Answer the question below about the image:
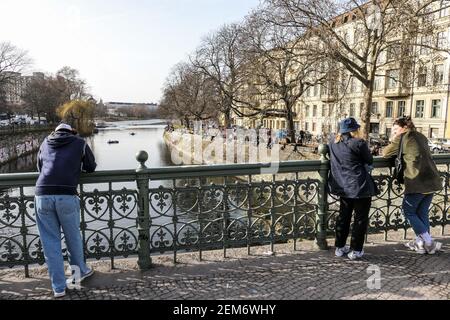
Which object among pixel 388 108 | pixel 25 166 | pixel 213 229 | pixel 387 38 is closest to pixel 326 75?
pixel 387 38

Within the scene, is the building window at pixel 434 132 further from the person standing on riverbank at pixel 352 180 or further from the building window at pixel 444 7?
the person standing on riverbank at pixel 352 180

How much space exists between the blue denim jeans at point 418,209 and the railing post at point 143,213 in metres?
3.15

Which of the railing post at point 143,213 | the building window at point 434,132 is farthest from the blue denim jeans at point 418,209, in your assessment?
the building window at point 434,132

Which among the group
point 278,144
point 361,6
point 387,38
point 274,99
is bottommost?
point 278,144

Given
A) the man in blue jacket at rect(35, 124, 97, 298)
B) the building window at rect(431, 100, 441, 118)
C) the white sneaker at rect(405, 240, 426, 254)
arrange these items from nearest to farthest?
the man in blue jacket at rect(35, 124, 97, 298)
the white sneaker at rect(405, 240, 426, 254)
the building window at rect(431, 100, 441, 118)

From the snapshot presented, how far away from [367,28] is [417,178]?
1533 cm

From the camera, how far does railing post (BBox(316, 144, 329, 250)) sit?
449cm

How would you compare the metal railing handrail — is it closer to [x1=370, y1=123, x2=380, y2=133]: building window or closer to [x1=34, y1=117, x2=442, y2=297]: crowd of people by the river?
[x1=34, y1=117, x2=442, y2=297]: crowd of people by the river

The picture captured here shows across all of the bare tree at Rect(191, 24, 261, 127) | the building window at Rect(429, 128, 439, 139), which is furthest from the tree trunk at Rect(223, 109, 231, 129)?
the building window at Rect(429, 128, 439, 139)

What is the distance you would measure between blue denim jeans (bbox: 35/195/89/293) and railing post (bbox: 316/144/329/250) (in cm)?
286

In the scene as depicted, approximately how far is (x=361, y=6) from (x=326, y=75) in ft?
12.2

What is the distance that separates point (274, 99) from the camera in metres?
25.5

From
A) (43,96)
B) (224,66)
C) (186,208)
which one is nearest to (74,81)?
(43,96)
